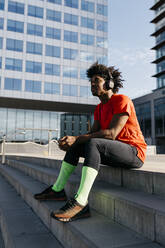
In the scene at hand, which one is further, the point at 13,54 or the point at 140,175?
the point at 13,54

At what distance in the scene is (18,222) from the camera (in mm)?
2623

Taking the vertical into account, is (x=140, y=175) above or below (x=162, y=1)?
below

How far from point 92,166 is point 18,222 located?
48.9 inches

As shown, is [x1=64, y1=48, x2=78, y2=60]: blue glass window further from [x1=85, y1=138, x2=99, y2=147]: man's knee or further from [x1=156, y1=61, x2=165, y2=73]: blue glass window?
[x1=85, y1=138, x2=99, y2=147]: man's knee

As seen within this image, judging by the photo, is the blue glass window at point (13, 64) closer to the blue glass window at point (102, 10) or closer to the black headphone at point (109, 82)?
the blue glass window at point (102, 10)

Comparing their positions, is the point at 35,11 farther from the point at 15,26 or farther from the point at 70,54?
the point at 70,54

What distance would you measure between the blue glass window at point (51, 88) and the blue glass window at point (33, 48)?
4.66m

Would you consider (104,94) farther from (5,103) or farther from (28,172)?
(5,103)

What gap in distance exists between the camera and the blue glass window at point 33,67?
2904 centimetres

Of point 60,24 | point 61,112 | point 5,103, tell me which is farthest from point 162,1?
point 5,103

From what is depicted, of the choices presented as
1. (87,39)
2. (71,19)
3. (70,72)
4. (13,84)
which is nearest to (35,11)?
(71,19)

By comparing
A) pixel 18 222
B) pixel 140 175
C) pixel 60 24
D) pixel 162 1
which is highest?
pixel 162 1

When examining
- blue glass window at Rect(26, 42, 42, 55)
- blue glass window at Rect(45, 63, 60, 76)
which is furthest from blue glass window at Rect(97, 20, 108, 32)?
blue glass window at Rect(26, 42, 42, 55)

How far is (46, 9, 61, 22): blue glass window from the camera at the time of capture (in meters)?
31.0
